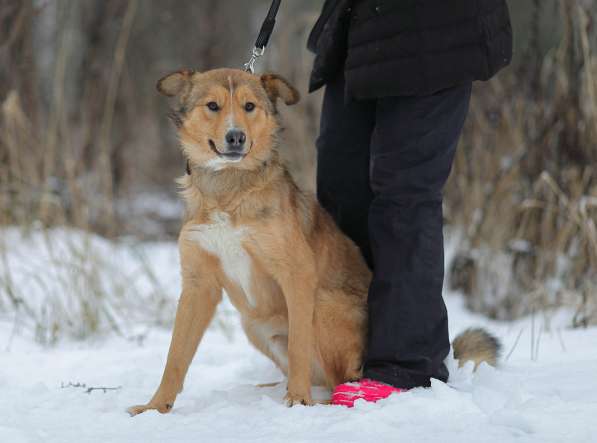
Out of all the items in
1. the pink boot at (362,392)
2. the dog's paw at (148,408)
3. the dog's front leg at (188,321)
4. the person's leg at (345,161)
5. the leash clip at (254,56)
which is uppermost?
the leash clip at (254,56)

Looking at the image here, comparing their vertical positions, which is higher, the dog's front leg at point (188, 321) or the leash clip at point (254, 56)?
the leash clip at point (254, 56)

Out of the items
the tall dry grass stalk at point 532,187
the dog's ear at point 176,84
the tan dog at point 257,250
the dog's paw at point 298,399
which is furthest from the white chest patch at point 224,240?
the tall dry grass stalk at point 532,187

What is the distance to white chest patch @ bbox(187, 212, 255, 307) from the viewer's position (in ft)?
8.54

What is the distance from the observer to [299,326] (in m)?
2.64

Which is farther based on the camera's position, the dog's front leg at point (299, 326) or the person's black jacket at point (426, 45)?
the dog's front leg at point (299, 326)

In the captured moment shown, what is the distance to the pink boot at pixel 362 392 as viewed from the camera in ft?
8.22

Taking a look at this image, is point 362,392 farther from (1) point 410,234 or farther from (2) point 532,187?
(2) point 532,187

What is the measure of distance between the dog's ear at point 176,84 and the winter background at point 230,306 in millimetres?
1216

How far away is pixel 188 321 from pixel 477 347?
3.95ft

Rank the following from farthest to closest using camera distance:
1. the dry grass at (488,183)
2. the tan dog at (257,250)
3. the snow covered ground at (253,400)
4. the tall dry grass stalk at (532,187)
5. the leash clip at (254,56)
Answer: the tall dry grass stalk at (532,187)
the dry grass at (488,183)
the leash clip at (254,56)
the tan dog at (257,250)
the snow covered ground at (253,400)

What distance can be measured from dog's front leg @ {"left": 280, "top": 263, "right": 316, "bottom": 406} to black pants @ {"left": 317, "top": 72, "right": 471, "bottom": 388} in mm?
235

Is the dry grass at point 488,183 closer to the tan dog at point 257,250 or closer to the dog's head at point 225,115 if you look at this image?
the tan dog at point 257,250

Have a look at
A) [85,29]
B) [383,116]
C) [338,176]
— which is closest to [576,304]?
[338,176]

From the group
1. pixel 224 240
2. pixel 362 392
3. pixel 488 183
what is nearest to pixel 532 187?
pixel 488 183
